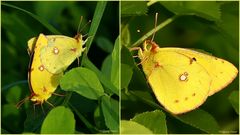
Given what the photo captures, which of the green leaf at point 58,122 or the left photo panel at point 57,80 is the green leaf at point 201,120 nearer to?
the left photo panel at point 57,80

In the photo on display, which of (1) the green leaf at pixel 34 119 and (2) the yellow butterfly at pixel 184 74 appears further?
(2) the yellow butterfly at pixel 184 74

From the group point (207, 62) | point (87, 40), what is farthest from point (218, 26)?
point (87, 40)

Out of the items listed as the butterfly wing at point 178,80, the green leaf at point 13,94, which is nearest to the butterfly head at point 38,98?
the green leaf at point 13,94

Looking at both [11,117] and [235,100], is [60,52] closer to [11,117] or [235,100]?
[11,117]


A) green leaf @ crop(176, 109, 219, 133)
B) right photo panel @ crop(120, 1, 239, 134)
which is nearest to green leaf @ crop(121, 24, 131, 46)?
right photo panel @ crop(120, 1, 239, 134)

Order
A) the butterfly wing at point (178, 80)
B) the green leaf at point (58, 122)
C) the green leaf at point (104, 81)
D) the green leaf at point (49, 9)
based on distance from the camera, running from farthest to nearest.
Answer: the green leaf at point (49, 9)
the butterfly wing at point (178, 80)
the green leaf at point (104, 81)
the green leaf at point (58, 122)

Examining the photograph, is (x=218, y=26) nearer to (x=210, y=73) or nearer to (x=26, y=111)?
(x=210, y=73)

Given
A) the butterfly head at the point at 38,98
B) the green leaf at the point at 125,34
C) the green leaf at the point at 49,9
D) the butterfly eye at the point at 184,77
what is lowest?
the butterfly head at the point at 38,98
